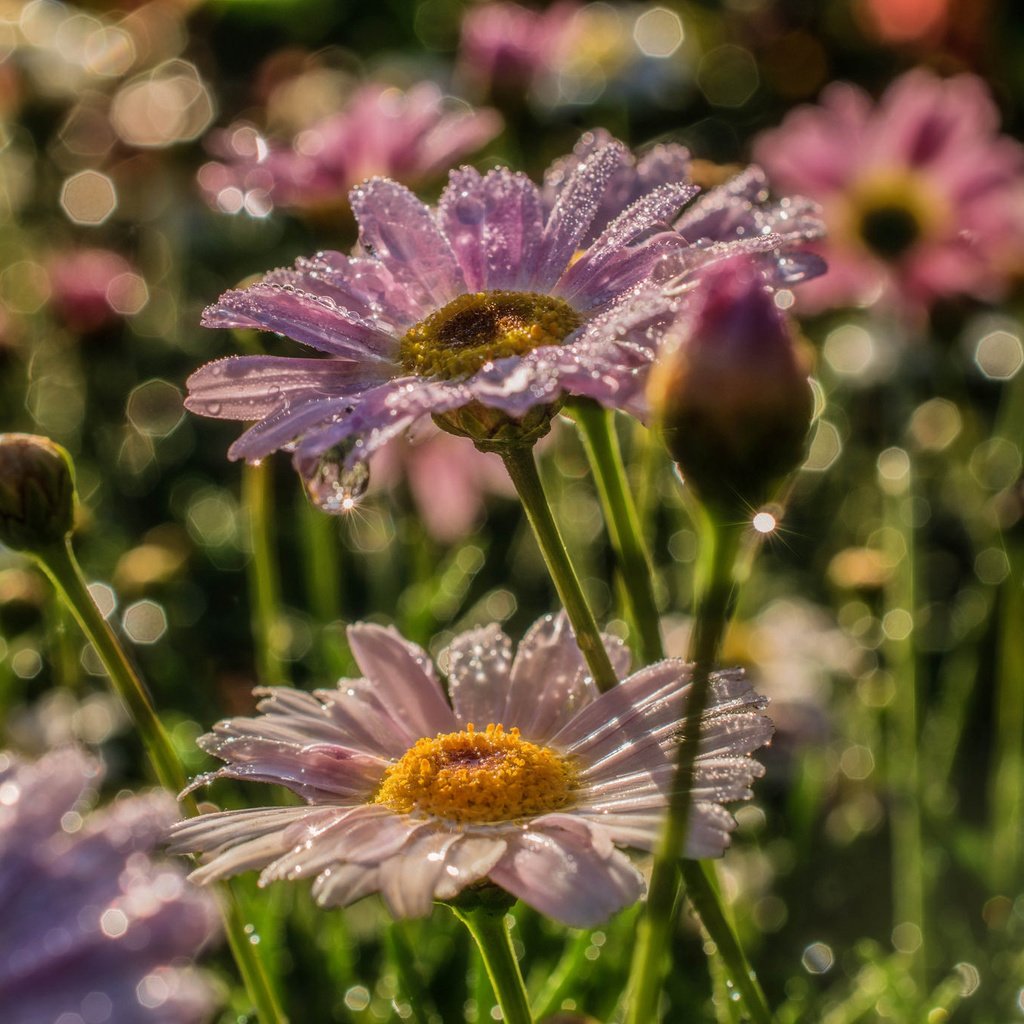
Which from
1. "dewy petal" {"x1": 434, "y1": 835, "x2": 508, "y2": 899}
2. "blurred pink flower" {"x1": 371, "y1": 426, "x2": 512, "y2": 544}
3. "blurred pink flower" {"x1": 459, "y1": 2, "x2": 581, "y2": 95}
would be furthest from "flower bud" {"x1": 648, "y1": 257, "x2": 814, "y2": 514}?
"blurred pink flower" {"x1": 459, "y1": 2, "x2": 581, "y2": 95}

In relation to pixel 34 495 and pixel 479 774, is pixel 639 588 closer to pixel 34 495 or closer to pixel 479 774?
pixel 479 774

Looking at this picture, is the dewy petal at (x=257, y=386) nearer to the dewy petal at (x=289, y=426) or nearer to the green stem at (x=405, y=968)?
→ the dewy petal at (x=289, y=426)

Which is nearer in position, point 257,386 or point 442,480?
point 257,386

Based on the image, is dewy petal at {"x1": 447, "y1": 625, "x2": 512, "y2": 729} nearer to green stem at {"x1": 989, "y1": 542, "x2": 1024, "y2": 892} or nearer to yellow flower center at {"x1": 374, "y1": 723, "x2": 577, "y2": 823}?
yellow flower center at {"x1": 374, "y1": 723, "x2": 577, "y2": 823}

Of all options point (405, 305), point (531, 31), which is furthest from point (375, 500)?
point (405, 305)

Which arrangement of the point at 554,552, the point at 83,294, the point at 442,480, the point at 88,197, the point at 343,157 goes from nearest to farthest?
the point at 554,552 → the point at 343,157 → the point at 442,480 → the point at 83,294 → the point at 88,197

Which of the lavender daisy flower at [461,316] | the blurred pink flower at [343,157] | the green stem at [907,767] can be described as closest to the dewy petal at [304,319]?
the lavender daisy flower at [461,316]

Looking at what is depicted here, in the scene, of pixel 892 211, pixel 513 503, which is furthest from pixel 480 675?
pixel 513 503
